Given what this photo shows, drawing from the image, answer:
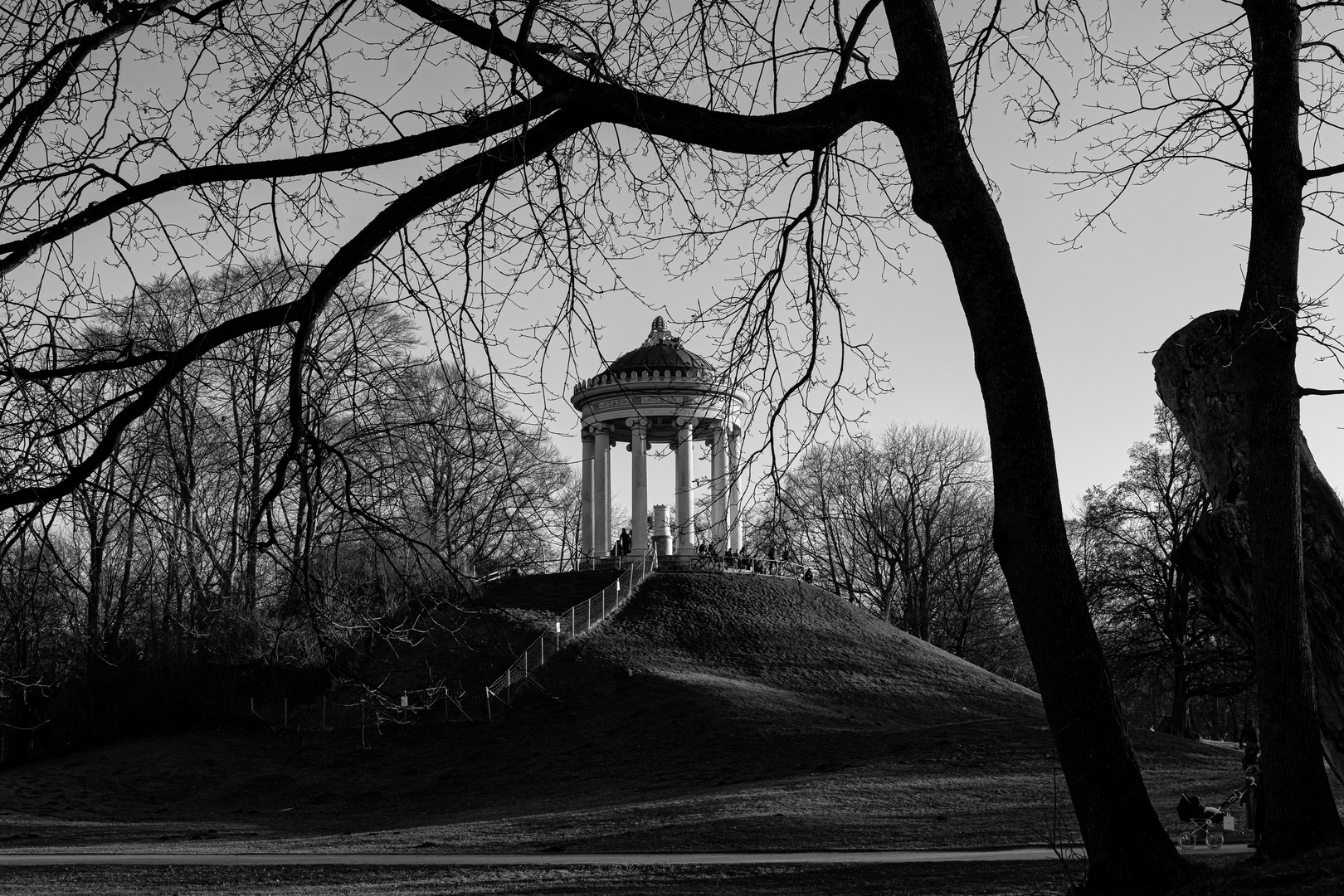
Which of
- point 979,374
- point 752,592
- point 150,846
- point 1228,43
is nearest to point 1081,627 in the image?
point 979,374

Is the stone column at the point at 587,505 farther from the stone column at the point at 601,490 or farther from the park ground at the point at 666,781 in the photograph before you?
the park ground at the point at 666,781

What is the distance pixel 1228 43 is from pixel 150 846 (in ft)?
49.5

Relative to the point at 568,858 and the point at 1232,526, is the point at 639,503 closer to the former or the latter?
the point at 568,858

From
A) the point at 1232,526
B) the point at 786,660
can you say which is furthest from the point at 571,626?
the point at 1232,526

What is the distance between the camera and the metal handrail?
29.9m

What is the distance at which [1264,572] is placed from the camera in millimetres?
6613

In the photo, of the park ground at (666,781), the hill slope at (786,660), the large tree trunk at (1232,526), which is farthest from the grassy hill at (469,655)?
the large tree trunk at (1232,526)

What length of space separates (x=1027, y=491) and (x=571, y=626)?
28184mm

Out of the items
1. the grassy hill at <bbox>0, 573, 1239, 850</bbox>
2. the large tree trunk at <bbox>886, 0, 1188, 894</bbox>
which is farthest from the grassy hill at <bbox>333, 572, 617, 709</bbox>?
the large tree trunk at <bbox>886, 0, 1188, 894</bbox>

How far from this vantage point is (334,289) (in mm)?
5844

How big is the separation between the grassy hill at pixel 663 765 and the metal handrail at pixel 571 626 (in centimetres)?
46

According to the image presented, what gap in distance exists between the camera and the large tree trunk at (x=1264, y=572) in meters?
6.52

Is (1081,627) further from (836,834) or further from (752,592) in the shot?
(752,592)

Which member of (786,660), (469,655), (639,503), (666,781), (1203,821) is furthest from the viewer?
(639,503)
